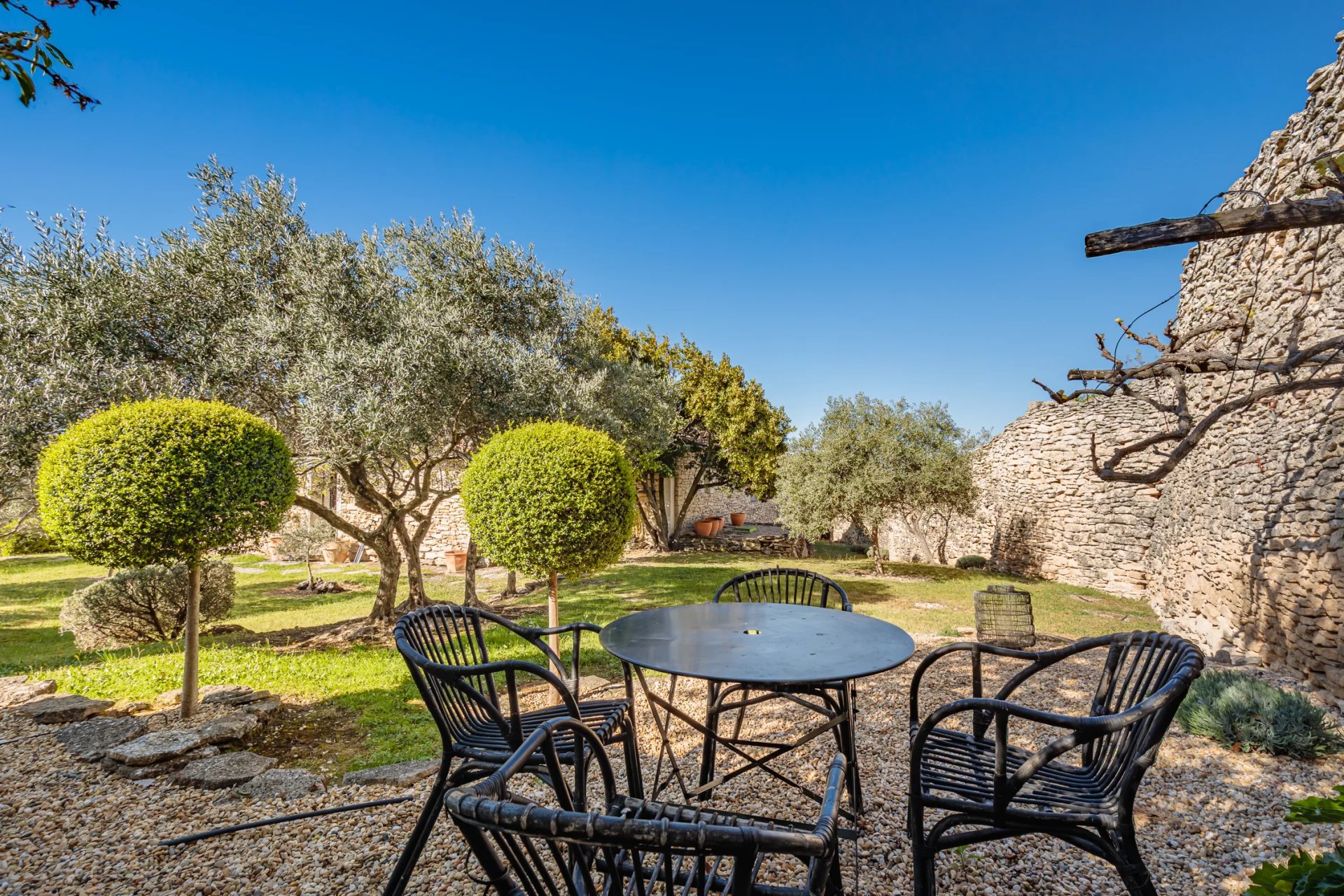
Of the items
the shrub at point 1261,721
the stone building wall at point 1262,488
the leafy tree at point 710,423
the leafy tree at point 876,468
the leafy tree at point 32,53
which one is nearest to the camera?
the leafy tree at point 32,53

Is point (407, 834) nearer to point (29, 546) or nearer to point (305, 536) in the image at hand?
point (305, 536)

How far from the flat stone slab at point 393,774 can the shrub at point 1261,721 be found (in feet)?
14.6

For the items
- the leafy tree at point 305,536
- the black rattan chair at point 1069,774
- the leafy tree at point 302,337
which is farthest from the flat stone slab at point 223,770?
the leafy tree at point 305,536

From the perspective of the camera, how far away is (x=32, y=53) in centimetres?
150

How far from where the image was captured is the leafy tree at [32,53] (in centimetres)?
145

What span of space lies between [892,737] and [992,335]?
9616 millimetres

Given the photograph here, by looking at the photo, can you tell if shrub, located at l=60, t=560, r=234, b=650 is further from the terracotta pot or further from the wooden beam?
the wooden beam

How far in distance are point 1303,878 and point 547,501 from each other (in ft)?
15.5

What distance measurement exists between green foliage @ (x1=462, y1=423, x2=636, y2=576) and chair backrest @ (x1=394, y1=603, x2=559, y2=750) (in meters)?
2.10

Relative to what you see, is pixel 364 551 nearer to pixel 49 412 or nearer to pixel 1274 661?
pixel 49 412

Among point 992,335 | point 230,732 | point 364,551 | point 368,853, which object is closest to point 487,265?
point 230,732

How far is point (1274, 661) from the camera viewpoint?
5113 millimetres

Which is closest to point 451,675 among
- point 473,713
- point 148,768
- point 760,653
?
point 473,713

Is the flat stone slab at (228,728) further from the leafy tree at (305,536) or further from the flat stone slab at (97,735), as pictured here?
the leafy tree at (305,536)
